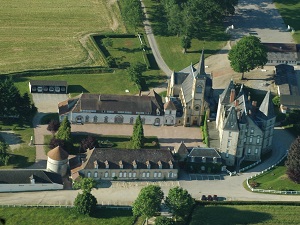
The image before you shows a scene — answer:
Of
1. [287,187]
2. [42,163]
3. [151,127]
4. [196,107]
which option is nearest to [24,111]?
[42,163]

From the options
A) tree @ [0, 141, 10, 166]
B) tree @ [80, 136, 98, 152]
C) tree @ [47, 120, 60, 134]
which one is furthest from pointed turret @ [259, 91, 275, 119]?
tree @ [0, 141, 10, 166]

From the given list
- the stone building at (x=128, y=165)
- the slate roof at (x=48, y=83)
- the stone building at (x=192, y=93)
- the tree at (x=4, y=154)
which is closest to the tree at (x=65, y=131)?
the stone building at (x=128, y=165)

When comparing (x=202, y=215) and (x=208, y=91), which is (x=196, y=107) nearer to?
(x=208, y=91)

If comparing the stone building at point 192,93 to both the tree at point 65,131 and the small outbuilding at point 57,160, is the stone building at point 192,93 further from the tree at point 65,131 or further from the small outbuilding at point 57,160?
the small outbuilding at point 57,160

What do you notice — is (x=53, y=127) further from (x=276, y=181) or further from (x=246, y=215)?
(x=276, y=181)

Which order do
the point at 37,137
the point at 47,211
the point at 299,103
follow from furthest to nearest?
1. the point at 299,103
2. the point at 37,137
3. the point at 47,211

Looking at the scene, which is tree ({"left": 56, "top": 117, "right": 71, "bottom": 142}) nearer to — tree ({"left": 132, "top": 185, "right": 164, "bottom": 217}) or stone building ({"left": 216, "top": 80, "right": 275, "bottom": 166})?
tree ({"left": 132, "top": 185, "right": 164, "bottom": 217})
